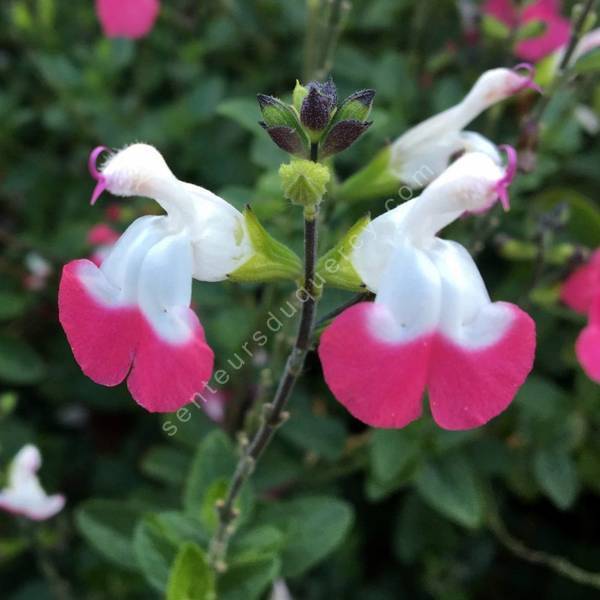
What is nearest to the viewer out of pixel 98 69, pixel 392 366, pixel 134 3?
pixel 392 366

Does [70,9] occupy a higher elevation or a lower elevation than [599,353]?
lower

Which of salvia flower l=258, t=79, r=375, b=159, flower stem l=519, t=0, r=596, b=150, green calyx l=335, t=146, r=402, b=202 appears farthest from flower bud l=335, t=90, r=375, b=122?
flower stem l=519, t=0, r=596, b=150

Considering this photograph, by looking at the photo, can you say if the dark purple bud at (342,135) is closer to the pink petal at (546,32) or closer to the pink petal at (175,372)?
the pink petal at (175,372)

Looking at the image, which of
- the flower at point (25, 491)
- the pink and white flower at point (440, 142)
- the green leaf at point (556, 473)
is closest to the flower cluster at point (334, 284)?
the pink and white flower at point (440, 142)

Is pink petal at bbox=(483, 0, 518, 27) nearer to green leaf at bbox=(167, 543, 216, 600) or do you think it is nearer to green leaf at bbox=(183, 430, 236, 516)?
green leaf at bbox=(183, 430, 236, 516)

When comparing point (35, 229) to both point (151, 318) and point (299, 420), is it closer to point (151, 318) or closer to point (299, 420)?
point (299, 420)

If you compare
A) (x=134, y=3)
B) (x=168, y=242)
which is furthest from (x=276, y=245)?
(x=134, y=3)

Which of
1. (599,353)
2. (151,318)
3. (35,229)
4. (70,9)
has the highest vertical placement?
(151,318)

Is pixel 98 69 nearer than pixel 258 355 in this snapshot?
No
